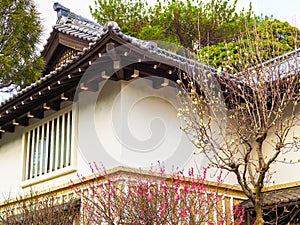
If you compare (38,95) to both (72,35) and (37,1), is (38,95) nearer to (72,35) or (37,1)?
(37,1)

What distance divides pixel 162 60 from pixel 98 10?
14.5 m

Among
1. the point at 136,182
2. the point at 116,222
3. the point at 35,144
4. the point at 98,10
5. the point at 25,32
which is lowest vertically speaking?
the point at 116,222

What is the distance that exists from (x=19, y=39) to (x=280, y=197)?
15.4ft

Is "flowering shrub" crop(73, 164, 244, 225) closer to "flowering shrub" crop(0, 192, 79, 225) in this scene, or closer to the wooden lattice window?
"flowering shrub" crop(0, 192, 79, 225)

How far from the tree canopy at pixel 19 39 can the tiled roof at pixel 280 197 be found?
4103mm

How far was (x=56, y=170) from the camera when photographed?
840 centimetres

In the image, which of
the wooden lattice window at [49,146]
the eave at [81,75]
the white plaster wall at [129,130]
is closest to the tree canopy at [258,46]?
the eave at [81,75]

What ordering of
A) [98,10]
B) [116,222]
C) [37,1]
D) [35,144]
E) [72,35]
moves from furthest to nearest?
[98,10] < [72,35] < [35,144] < [37,1] < [116,222]

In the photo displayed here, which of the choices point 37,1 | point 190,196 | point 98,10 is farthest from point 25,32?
point 98,10

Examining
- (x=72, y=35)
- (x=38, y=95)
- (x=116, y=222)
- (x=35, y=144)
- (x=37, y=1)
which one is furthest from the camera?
(x=72, y=35)

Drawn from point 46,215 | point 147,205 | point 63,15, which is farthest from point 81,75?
point 63,15

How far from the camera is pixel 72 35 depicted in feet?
33.2

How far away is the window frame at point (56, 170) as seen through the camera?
8.00m

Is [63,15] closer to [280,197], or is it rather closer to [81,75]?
[81,75]
